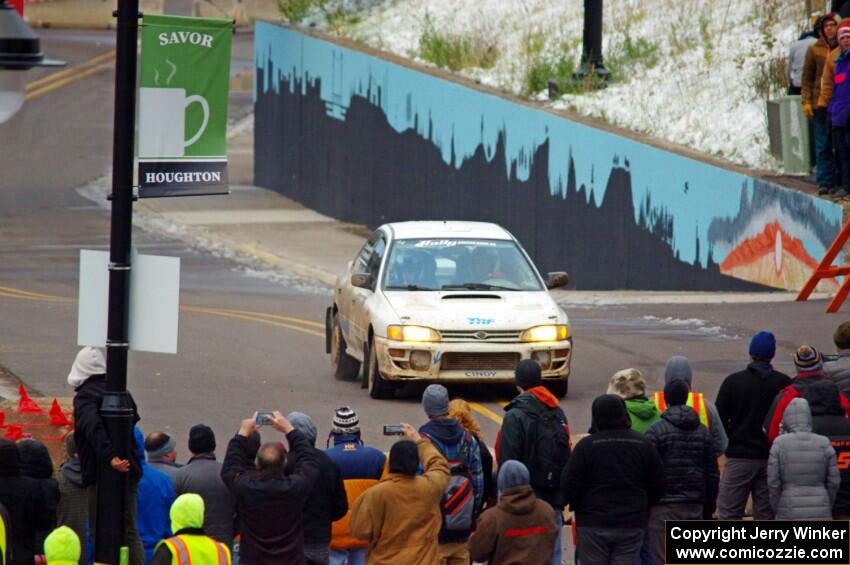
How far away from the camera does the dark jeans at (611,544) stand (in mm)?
9734

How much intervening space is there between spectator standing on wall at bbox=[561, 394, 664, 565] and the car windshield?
774 cm

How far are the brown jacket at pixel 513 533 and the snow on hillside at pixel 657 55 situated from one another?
16448 millimetres

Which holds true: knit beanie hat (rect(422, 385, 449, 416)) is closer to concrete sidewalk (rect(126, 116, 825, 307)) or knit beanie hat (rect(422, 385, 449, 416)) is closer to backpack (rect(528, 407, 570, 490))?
backpack (rect(528, 407, 570, 490))

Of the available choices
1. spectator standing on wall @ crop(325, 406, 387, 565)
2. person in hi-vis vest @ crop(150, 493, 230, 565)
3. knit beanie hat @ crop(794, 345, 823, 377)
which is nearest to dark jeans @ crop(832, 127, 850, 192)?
knit beanie hat @ crop(794, 345, 823, 377)

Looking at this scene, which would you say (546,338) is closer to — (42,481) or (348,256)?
(42,481)

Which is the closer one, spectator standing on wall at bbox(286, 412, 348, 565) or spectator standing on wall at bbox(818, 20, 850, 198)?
spectator standing on wall at bbox(286, 412, 348, 565)

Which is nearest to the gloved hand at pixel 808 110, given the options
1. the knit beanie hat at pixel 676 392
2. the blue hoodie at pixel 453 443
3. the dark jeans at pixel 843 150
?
the dark jeans at pixel 843 150

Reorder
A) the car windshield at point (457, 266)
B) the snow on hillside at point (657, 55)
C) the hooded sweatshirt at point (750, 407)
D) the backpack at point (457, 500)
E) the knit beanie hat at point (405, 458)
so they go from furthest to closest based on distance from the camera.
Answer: the snow on hillside at point (657, 55), the car windshield at point (457, 266), the hooded sweatshirt at point (750, 407), the backpack at point (457, 500), the knit beanie hat at point (405, 458)

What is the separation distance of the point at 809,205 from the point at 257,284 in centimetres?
1004

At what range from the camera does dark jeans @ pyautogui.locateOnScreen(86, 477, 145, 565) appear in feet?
31.9

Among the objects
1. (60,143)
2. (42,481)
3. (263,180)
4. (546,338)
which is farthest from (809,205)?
(60,143)

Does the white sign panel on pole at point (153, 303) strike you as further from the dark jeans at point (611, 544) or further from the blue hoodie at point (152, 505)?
the dark jeans at point (611, 544)

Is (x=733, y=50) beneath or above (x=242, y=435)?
above

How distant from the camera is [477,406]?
1672 cm
